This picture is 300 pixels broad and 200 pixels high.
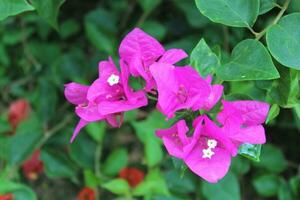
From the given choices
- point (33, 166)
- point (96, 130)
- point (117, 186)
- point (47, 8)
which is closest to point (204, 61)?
point (47, 8)

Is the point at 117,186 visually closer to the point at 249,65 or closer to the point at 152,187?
the point at 152,187

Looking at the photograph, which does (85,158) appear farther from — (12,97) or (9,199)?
(12,97)

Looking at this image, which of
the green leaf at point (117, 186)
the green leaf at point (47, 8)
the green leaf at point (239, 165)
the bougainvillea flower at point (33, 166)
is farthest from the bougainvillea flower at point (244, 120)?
the bougainvillea flower at point (33, 166)

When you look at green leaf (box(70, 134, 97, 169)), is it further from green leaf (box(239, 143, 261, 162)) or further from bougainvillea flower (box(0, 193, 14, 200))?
green leaf (box(239, 143, 261, 162))

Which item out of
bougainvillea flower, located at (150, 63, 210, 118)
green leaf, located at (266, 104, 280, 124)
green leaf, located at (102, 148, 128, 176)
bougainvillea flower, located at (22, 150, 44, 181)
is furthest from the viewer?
bougainvillea flower, located at (22, 150, 44, 181)

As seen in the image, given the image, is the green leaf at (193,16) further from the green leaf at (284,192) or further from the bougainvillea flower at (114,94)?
the bougainvillea flower at (114,94)

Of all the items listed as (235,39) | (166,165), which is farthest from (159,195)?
(235,39)

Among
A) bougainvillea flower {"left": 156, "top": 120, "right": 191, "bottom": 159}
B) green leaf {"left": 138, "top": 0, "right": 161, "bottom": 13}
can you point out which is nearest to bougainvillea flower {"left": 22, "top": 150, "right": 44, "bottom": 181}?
green leaf {"left": 138, "top": 0, "right": 161, "bottom": 13}
